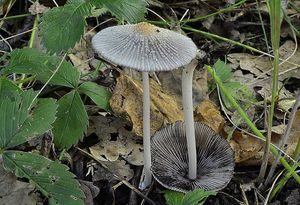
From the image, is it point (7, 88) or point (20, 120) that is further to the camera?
point (7, 88)

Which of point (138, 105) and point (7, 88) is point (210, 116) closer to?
point (138, 105)

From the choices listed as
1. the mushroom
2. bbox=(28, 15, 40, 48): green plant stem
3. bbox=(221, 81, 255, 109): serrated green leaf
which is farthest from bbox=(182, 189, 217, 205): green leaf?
bbox=(28, 15, 40, 48): green plant stem

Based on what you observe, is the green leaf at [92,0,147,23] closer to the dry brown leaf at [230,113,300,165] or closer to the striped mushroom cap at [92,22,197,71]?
the striped mushroom cap at [92,22,197,71]

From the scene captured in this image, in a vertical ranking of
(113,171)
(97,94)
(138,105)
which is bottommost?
(113,171)

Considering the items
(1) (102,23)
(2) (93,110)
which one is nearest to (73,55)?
(1) (102,23)

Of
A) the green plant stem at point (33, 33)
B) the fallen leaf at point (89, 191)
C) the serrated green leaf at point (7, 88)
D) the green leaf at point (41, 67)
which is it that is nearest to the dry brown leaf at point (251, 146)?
the fallen leaf at point (89, 191)

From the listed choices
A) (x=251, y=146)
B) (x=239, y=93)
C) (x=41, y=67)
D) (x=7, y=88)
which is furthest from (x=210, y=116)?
(x=7, y=88)

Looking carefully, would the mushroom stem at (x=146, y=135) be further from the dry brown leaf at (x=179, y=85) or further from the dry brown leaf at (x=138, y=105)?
the dry brown leaf at (x=179, y=85)

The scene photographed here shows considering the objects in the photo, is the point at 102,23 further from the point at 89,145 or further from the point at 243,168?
the point at 243,168
